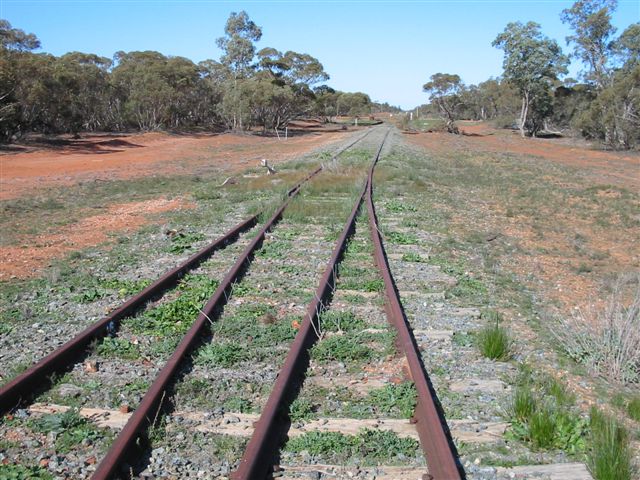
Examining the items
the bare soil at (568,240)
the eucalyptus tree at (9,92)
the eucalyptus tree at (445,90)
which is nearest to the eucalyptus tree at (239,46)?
the eucalyptus tree at (445,90)

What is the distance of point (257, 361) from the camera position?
549 cm

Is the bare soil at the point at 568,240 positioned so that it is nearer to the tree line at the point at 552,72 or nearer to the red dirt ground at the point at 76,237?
the red dirt ground at the point at 76,237

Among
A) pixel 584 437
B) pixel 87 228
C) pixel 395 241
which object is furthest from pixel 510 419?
pixel 87 228

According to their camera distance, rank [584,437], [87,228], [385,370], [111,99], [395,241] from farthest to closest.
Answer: [111,99] → [87,228] → [395,241] → [385,370] → [584,437]

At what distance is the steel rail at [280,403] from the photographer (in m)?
3.73

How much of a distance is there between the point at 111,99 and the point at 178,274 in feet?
156

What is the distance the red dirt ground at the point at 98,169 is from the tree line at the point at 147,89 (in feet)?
9.78

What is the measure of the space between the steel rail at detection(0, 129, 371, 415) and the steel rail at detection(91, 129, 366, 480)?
0.69 metres

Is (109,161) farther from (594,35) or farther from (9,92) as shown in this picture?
(594,35)

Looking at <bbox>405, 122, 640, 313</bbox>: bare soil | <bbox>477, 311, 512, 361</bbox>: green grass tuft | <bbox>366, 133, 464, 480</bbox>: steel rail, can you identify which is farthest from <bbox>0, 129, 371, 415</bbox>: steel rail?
<bbox>405, 122, 640, 313</bbox>: bare soil

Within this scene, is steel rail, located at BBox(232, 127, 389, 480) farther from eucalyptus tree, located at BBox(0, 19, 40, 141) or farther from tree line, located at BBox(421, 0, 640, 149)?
tree line, located at BBox(421, 0, 640, 149)

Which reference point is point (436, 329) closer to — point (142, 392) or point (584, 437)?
point (584, 437)

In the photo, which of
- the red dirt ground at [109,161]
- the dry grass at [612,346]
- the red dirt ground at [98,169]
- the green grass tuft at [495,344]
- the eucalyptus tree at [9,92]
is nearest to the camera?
the dry grass at [612,346]

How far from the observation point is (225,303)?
700 centimetres
